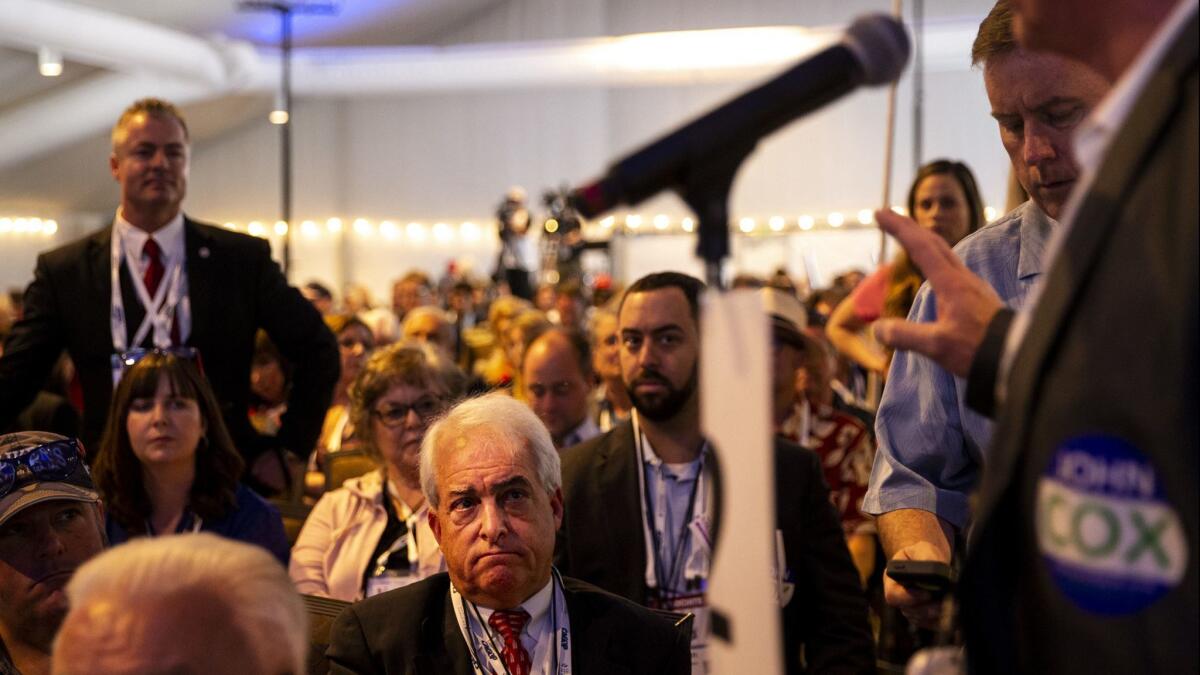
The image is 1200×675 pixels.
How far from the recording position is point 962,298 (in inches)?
46.6

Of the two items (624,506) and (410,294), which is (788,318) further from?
(410,294)

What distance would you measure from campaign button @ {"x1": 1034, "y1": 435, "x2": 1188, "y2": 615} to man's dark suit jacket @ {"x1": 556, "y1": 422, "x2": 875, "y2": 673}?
2106 millimetres

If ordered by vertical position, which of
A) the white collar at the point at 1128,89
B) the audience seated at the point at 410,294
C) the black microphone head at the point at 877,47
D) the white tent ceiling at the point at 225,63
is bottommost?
the white collar at the point at 1128,89

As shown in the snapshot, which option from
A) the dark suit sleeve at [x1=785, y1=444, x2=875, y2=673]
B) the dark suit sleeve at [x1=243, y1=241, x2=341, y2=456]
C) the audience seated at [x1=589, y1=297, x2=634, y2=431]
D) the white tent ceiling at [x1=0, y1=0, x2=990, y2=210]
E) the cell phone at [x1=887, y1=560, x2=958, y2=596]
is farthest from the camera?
the white tent ceiling at [x1=0, y1=0, x2=990, y2=210]

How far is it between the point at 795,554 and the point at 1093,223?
218 cm

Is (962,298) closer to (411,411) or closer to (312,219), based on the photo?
(411,411)

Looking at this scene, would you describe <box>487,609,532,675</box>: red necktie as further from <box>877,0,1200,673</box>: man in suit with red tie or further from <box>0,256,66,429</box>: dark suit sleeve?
<box>0,256,66,429</box>: dark suit sleeve

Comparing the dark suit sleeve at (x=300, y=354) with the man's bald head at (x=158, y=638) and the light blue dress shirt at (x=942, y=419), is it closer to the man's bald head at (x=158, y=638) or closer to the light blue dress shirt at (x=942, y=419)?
the light blue dress shirt at (x=942, y=419)

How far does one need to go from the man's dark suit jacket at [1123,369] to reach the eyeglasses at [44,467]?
1.80 metres

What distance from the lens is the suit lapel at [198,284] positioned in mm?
3621

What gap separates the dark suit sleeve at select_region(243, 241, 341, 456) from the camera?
3.79 metres

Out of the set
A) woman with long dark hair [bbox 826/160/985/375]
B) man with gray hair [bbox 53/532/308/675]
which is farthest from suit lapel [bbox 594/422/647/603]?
man with gray hair [bbox 53/532/308/675]

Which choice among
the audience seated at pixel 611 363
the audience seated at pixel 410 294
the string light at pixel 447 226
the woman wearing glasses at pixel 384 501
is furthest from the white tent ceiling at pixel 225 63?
the woman wearing glasses at pixel 384 501

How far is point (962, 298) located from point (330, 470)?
10.3ft
